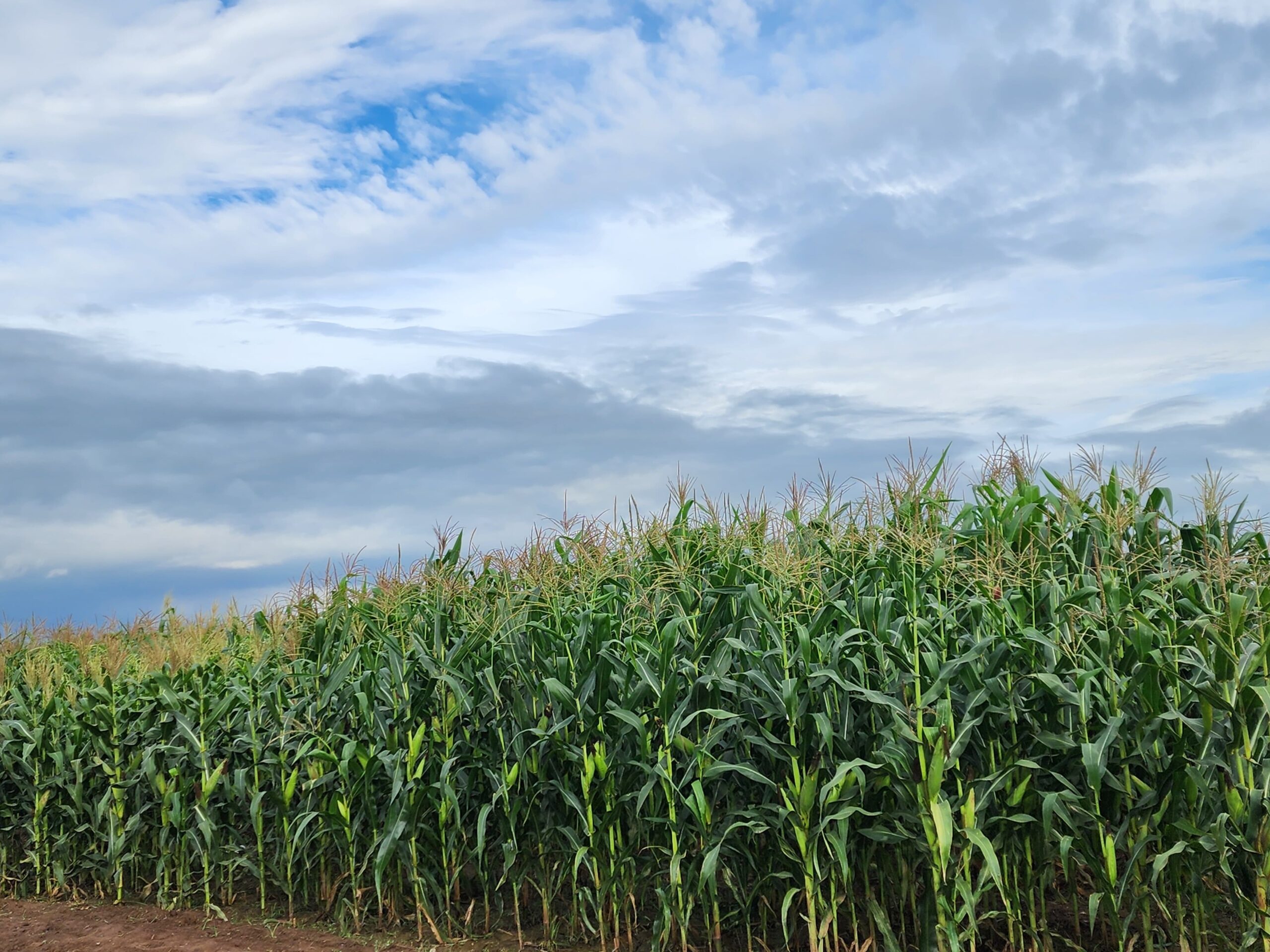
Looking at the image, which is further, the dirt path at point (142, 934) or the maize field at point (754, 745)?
the dirt path at point (142, 934)

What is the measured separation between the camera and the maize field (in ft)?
15.2

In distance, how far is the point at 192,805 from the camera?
6.89m

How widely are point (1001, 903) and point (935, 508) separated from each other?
271 cm

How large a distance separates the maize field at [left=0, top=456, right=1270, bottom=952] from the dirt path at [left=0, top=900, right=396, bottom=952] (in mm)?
231

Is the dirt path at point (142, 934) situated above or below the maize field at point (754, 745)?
below

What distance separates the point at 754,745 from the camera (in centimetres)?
511

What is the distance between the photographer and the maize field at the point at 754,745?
464 cm

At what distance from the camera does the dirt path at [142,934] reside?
5.88m

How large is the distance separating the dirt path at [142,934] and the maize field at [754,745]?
231 millimetres

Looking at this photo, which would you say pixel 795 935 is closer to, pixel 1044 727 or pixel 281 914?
pixel 1044 727

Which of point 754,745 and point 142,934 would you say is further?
point 142,934

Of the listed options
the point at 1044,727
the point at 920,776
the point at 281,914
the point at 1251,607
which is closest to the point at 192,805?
the point at 281,914

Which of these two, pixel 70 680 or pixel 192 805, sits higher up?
pixel 70 680

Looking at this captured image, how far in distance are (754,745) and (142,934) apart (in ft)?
14.7
